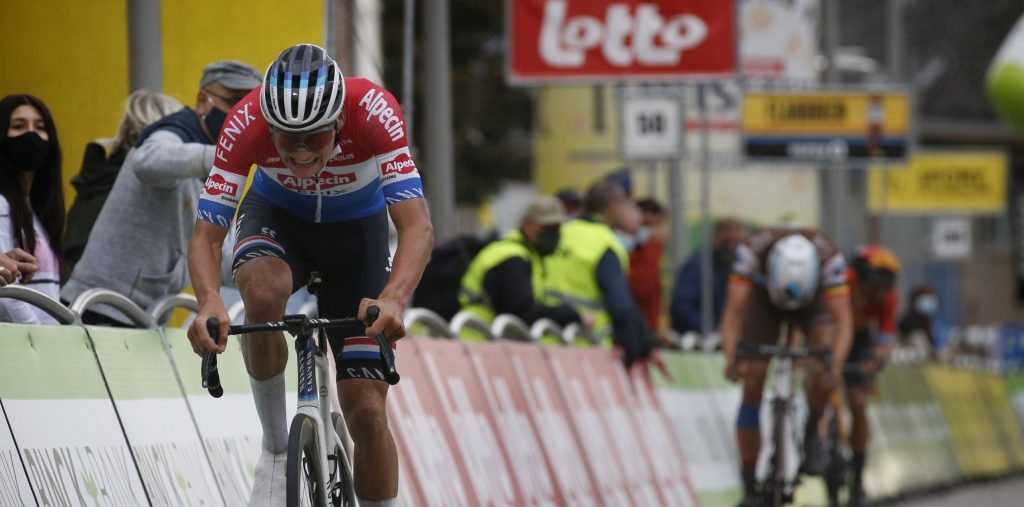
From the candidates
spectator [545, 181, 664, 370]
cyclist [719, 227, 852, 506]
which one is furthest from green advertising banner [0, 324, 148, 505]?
cyclist [719, 227, 852, 506]

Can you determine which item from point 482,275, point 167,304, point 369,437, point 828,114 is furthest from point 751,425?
point 828,114

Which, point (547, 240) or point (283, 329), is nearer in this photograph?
point (283, 329)

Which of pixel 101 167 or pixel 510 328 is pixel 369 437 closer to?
pixel 101 167

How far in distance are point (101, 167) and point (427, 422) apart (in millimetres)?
1764

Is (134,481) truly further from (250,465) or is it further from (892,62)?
(892,62)

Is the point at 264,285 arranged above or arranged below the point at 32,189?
below

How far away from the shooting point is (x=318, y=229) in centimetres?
695

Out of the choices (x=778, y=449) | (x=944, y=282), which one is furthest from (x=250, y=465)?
(x=944, y=282)

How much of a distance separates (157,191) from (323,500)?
91.1 inches

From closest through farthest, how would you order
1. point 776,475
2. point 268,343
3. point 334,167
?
point 268,343 → point 334,167 → point 776,475

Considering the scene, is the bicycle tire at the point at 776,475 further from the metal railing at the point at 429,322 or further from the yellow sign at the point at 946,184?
the yellow sign at the point at 946,184

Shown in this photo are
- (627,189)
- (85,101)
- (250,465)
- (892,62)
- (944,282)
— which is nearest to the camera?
(250,465)

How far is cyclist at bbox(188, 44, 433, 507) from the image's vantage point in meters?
6.23

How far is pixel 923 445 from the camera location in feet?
73.2
